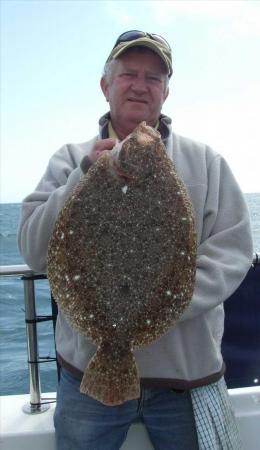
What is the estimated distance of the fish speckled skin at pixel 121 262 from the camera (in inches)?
80.4

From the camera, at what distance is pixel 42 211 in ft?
7.90

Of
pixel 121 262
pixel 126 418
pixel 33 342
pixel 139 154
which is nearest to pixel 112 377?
pixel 121 262

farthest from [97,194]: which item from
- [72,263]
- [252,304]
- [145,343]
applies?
[252,304]

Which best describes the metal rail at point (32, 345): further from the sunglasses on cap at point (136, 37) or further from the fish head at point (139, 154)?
the sunglasses on cap at point (136, 37)

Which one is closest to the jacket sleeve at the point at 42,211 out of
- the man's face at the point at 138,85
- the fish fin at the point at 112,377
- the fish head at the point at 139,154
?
the fish head at the point at 139,154

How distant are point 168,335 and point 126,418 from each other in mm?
511

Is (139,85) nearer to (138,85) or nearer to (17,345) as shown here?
(138,85)

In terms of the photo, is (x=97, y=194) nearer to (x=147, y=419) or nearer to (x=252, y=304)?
(x=147, y=419)

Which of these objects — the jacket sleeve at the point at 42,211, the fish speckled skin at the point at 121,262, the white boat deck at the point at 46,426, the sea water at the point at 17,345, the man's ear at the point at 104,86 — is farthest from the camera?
the sea water at the point at 17,345

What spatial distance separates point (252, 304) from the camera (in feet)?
→ 12.0

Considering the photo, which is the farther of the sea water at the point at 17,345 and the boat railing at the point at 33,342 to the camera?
the sea water at the point at 17,345

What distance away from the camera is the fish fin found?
81.2 inches

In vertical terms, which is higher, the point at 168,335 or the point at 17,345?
the point at 168,335

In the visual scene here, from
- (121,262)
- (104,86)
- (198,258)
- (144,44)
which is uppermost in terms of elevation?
(144,44)
